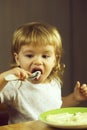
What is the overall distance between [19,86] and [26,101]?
0.24 ft

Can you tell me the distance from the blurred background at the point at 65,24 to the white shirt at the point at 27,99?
4.54 feet

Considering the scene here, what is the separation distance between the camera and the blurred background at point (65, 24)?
8.85ft

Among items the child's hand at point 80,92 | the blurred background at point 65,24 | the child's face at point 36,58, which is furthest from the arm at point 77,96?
the blurred background at point 65,24

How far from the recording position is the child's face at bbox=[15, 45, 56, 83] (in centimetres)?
124

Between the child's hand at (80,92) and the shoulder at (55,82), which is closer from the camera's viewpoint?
the child's hand at (80,92)

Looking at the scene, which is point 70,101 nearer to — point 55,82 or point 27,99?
point 55,82

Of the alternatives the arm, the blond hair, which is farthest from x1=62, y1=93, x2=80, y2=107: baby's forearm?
the blond hair

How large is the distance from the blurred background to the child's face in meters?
1.41

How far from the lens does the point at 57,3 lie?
2.84 meters

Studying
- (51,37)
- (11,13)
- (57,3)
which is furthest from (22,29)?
(57,3)

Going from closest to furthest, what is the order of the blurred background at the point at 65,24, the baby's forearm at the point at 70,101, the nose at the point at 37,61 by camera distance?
1. the nose at the point at 37,61
2. the baby's forearm at the point at 70,101
3. the blurred background at the point at 65,24

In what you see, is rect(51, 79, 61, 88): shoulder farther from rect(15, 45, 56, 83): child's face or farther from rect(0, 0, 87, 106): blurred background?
rect(0, 0, 87, 106): blurred background

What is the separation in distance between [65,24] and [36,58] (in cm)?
169

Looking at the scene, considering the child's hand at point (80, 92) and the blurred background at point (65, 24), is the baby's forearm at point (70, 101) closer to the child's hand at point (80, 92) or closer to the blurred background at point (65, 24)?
the child's hand at point (80, 92)
